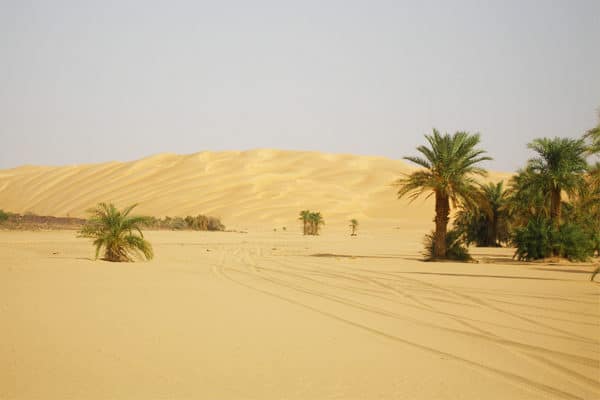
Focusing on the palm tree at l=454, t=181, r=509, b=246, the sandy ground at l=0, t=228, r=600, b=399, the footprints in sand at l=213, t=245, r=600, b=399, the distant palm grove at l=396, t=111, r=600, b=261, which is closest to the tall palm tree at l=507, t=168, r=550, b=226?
the distant palm grove at l=396, t=111, r=600, b=261

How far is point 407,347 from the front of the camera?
5.85 m

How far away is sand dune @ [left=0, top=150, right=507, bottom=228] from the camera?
84600 mm

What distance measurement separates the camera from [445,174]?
20344mm

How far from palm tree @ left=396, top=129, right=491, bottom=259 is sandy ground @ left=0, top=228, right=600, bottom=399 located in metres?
9.28

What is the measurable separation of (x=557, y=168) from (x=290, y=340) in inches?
753

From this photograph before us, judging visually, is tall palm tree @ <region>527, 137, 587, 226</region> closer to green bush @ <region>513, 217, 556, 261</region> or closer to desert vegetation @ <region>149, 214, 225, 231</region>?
green bush @ <region>513, 217, 556, 261</region>

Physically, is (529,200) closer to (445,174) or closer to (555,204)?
(555,204)

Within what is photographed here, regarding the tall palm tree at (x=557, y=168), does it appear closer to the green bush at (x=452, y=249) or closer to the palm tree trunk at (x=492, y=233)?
the green bush at (x=452, y=249)

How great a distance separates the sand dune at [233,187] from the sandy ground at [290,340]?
61100 mm

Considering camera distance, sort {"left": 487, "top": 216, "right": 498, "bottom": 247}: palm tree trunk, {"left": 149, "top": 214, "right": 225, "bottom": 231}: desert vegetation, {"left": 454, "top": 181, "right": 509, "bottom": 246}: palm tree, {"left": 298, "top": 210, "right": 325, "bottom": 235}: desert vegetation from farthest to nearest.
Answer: {"left": 149, "top": 214, "right": 225, "bottom": 231}: desert vegetation → {"left": 298, "top": 210, "right": 325, "bottom": 235}: desert vegetation → {"left": 487, "top": 216, "right": 498, "bottom": 247}: palm tree trunk → {"left": 454, "top": 181, "right": 509, "bottom": 246}: palm tree

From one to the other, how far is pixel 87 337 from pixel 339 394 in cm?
303

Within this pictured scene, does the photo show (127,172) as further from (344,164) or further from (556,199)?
(556,199)

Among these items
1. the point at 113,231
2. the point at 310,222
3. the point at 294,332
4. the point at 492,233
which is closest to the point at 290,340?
the point at 294,332

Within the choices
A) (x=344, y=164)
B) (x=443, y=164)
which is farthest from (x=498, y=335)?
(x=344, y=164)
